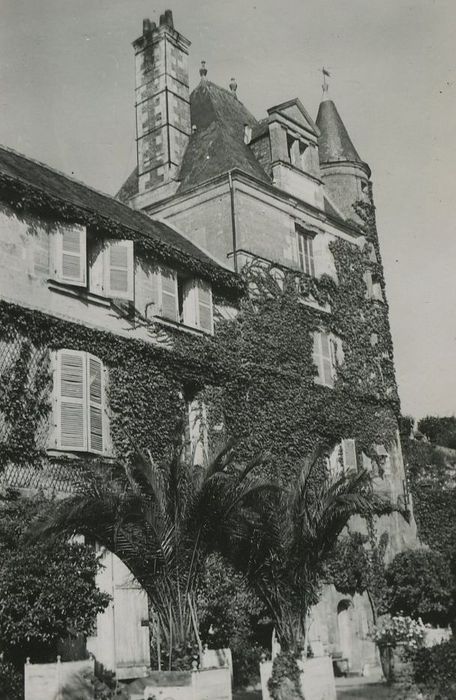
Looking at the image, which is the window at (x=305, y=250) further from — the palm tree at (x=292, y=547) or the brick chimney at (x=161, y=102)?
the palm tree at (x=292, y=547)

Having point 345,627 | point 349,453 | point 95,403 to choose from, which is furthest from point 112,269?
point 345,627

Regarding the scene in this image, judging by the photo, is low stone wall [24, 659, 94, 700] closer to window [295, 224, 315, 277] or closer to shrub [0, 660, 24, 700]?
shrub [0, 660, 24, 700]

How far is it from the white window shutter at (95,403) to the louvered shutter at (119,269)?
1874 mm

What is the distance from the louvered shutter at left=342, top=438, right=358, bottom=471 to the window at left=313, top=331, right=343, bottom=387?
1.62 meters

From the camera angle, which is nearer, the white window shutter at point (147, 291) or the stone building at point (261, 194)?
the white window shutter at point (147, 291)

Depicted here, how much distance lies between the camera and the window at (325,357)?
2447cm

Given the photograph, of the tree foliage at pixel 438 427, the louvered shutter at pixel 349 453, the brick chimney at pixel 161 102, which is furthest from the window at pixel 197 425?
the tree foliage at pixel 438 427

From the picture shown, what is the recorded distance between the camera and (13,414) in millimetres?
16250

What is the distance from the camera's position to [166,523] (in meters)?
13.3

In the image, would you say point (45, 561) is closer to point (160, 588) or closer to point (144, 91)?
point (160, 588)

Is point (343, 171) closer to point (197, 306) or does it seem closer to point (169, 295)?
point (197, 306)

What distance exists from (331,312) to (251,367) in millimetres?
4651

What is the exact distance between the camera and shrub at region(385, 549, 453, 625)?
2347 cm

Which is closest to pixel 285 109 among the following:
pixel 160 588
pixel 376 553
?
pixel 376 553
